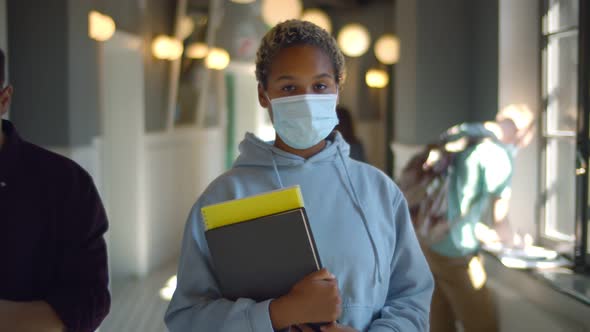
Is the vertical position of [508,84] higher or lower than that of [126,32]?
lower

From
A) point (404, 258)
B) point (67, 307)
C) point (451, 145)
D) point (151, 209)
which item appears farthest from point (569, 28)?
point (151, 209)

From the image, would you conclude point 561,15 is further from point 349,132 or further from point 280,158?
point 280,158

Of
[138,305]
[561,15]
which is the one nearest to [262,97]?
[561,15]

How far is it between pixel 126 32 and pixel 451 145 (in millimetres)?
3763

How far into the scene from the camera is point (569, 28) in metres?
3.44

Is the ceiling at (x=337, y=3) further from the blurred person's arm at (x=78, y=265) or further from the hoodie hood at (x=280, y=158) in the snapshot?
the blurred person's arm at (x=78, y=265)

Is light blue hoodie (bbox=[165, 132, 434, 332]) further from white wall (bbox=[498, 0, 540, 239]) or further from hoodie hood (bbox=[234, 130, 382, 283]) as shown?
white wall (bbox=[498, 0, 540, 239])

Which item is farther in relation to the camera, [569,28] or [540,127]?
[540,127]

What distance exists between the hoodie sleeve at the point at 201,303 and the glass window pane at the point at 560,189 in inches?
104

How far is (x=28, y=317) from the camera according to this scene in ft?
4.41

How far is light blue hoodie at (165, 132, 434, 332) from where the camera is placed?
4.28 feet

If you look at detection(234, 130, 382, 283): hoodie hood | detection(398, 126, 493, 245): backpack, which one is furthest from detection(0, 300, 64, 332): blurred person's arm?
detection(398, 126, 493, 245): backpack

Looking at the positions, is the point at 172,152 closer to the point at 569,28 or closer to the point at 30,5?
the point at 30,5

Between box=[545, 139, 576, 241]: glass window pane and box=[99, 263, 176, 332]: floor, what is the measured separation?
2572mm
